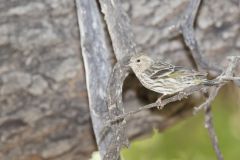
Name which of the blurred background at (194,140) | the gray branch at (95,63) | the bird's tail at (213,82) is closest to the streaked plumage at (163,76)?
the bird's tail at (213,82)

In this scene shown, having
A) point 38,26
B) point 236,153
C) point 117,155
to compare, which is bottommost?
point 236,153

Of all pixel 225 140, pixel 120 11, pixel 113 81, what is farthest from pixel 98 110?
pixel 225 140

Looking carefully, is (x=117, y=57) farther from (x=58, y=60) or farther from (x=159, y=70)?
(x=58, y=60)

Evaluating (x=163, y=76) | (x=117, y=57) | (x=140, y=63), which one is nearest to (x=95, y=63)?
(x=117, y=57)

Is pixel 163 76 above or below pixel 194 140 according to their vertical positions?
above

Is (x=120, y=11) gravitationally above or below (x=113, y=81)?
above

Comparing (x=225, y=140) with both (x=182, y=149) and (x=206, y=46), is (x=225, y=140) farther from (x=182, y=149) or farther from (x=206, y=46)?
(x=206, y=46)
